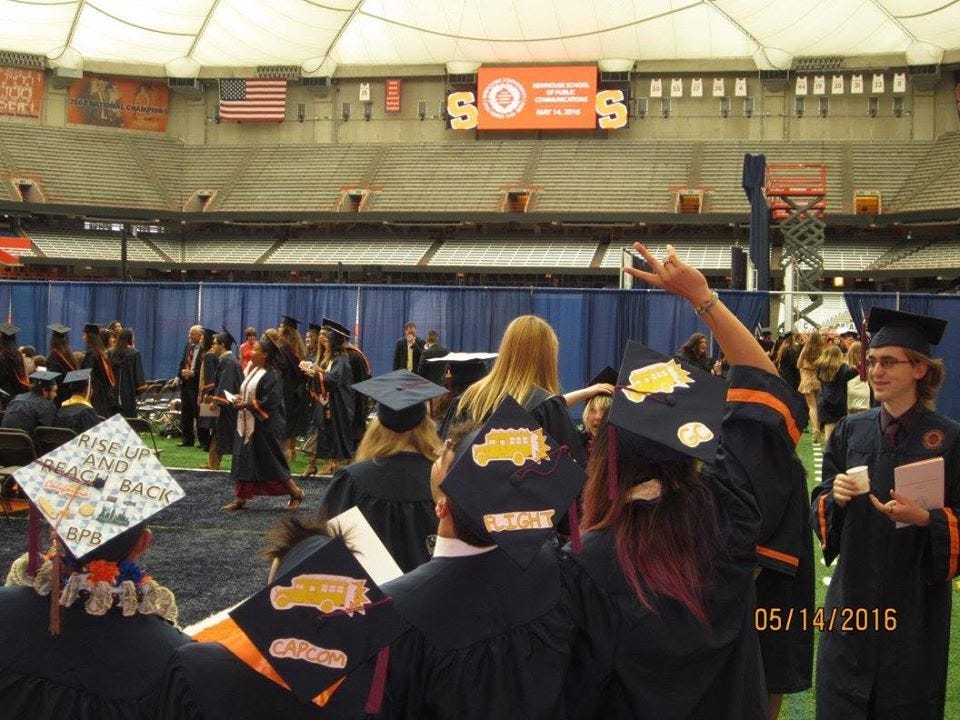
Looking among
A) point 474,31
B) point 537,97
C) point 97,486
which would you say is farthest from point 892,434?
point 537,97

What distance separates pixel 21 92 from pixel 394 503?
41711mm

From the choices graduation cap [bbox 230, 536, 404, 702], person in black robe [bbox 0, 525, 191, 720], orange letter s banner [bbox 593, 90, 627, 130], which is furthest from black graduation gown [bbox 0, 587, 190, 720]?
orange letter s banner [bbox 593, 90, 627, 130]

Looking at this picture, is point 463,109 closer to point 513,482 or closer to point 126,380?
point 126,380

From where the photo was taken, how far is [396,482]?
13.5ft

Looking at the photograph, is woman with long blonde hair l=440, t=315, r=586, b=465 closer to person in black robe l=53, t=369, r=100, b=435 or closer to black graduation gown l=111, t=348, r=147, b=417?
person in black robe l=53, t=369, r=100, b=435

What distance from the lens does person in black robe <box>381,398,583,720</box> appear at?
2.15 m

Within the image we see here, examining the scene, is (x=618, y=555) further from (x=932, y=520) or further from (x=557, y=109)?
(x=557, y=109)

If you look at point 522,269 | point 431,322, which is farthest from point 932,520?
point 522,269

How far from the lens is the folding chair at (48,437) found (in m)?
8.65

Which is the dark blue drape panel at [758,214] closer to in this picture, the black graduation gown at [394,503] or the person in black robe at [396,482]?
the person in black robe at [396,482]

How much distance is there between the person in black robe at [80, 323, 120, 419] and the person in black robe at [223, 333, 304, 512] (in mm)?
3832

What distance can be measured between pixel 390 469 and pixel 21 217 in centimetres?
3683

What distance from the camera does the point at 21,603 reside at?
7.23 feet

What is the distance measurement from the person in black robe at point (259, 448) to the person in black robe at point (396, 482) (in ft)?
16.5
